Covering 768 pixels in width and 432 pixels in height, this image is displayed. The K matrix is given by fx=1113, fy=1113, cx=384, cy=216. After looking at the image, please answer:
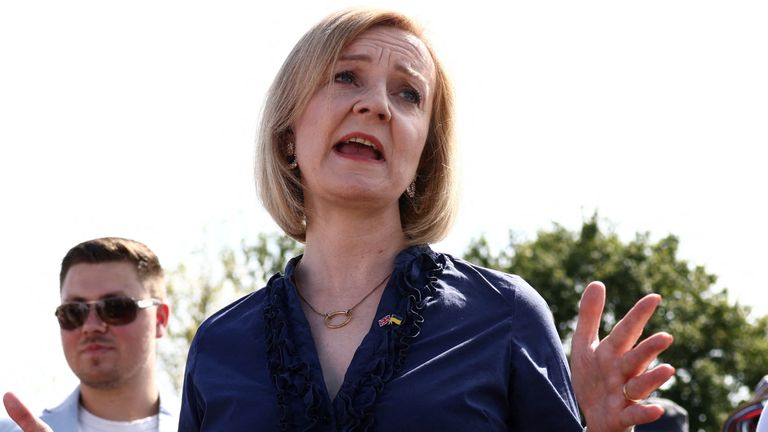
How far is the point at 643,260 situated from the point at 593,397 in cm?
3708

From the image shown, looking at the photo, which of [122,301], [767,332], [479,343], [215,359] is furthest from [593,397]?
[767,332]

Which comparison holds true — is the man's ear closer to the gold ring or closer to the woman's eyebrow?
the woman's eyebrow

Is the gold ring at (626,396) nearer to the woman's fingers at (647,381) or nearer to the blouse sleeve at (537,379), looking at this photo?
the woman's fingers at (647,381)

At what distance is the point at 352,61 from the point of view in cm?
330

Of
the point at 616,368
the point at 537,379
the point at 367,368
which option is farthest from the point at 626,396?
the point at 367,368

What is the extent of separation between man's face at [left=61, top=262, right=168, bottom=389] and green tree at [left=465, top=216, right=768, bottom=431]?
29261 mm

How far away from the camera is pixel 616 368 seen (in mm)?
2613

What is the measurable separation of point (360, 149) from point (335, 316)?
0.49 meters

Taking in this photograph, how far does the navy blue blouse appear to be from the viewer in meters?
2.88

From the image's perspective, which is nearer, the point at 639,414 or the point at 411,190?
the point at 639,414

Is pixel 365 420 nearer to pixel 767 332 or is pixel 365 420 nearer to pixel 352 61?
pixel 352 61

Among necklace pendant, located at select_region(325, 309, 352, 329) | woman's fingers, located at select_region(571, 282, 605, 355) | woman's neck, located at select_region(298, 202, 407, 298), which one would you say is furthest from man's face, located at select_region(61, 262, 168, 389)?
woman's fingers, located at select_region(571, 282, 605, 355)

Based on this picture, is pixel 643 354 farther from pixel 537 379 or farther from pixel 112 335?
pixel 112 335

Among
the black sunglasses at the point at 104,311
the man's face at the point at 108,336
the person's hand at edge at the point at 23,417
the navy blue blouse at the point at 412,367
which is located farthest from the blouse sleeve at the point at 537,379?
the black sunglasses at the point at 104,311
